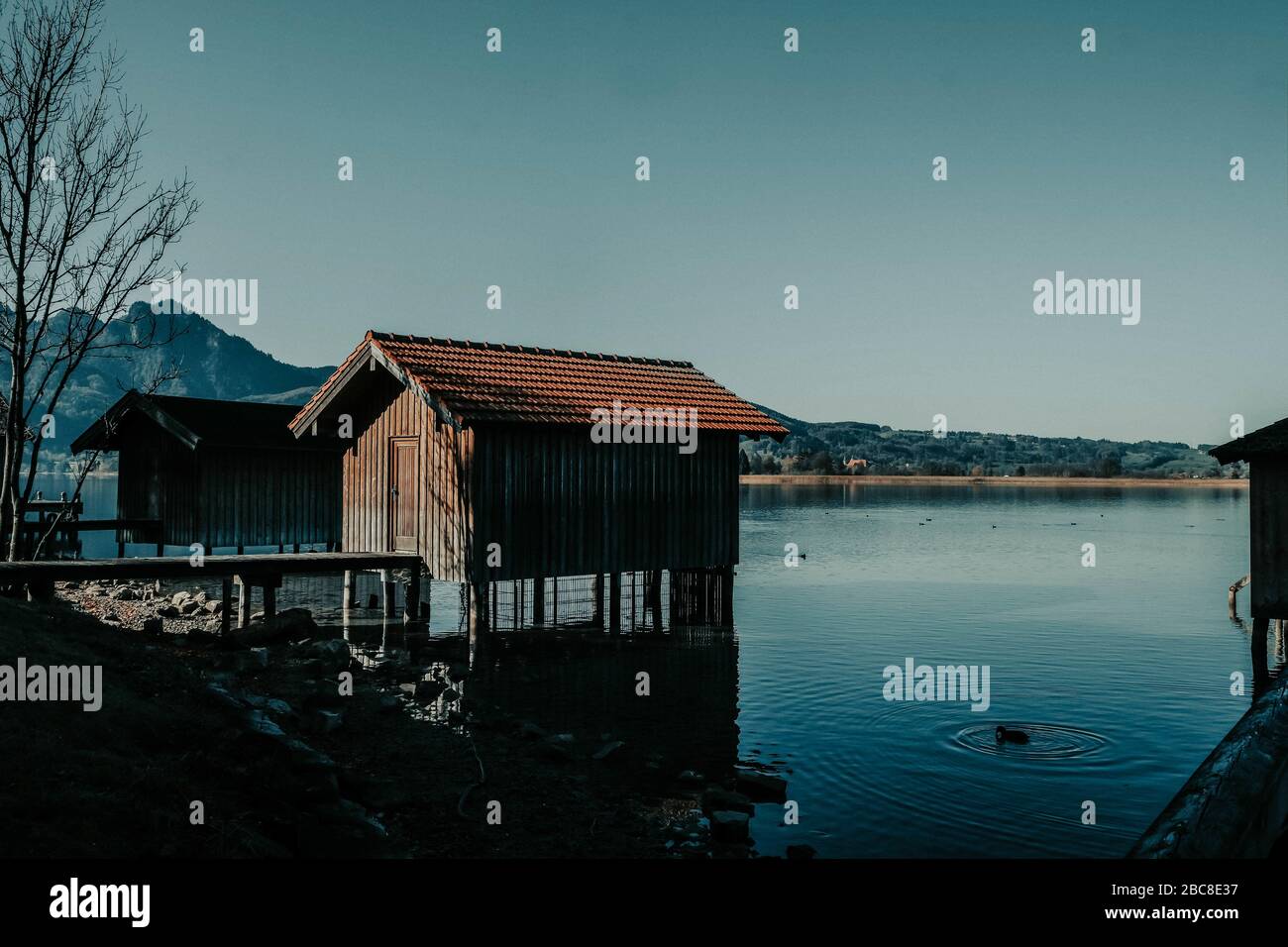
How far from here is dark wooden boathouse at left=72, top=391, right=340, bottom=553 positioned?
3180 cm

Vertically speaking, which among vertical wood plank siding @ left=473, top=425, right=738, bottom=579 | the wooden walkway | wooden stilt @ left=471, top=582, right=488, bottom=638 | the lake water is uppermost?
vertical wood plank siding @ left=473, top=425, right=738, bottom=579

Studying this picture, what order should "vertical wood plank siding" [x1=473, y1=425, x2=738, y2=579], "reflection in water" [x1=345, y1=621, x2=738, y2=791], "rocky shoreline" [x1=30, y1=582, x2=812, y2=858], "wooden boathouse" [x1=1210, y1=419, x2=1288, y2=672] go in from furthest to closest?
"vertical wood plank siding" [x1=473, y1=425, x2=738, y2=579], "wooden boathouse" [x1=1210, y1=419, x2=1288, y2=672], "reflection in water" [x1=345, y1=621, x2=738, y2=791], "rocky shoreline" [x1=30, y1=582, x2=812, y2=858]

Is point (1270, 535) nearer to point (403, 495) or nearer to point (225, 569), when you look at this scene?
point (403, 495)

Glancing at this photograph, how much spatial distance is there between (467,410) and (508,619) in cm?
1103

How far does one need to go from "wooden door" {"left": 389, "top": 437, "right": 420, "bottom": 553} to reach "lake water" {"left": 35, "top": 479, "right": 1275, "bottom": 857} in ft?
7.78

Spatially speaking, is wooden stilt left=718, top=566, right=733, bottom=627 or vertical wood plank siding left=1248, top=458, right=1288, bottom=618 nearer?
vertical wood plank siding left=1248, top=458, right=1288, bottom=618

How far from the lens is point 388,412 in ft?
77.2

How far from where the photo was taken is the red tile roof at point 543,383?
21.3m

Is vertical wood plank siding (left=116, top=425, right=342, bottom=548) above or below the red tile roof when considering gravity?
below

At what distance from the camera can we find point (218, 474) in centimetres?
3209

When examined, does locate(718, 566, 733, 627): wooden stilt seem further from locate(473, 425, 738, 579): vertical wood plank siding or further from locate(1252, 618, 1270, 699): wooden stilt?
locate(1252, 618, 1270, 699): wooden stilt

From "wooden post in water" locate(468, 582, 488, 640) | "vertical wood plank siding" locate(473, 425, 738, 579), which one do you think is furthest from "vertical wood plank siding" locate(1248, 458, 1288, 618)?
"wooden post in water" locate(468, 582, 488, 640)

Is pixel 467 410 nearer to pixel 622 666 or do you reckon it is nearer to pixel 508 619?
pixel 622 666
